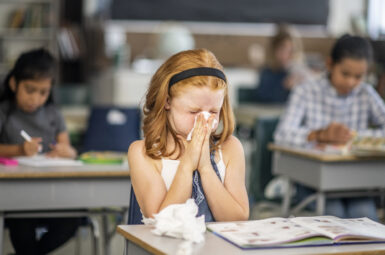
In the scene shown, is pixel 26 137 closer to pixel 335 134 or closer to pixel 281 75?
pixel 335 134

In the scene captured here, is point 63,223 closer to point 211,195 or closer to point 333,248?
point 211,195

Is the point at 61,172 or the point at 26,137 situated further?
the point at 26,137

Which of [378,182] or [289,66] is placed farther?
[289,66]

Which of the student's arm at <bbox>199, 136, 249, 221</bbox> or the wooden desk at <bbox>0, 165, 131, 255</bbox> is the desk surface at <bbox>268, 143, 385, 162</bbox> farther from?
the student's arm at <bbox>199, 136, 249, 221</bbox>

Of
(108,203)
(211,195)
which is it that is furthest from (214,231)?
(108,203)

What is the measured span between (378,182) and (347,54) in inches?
25.8

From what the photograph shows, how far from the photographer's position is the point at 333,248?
1.42m

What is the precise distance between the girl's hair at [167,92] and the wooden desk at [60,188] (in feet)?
2.46

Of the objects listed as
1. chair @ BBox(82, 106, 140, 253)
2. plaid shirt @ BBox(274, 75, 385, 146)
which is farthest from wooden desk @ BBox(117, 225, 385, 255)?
chair @ BBox(82, 106, 140, 253)

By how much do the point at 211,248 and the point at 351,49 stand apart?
2.14m

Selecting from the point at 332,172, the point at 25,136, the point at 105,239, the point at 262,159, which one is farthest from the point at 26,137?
the point at 332,172

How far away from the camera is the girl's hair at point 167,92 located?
1.83 meters

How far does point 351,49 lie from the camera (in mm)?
3283

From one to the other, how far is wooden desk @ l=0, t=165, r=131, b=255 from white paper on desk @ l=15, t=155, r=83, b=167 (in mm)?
73
